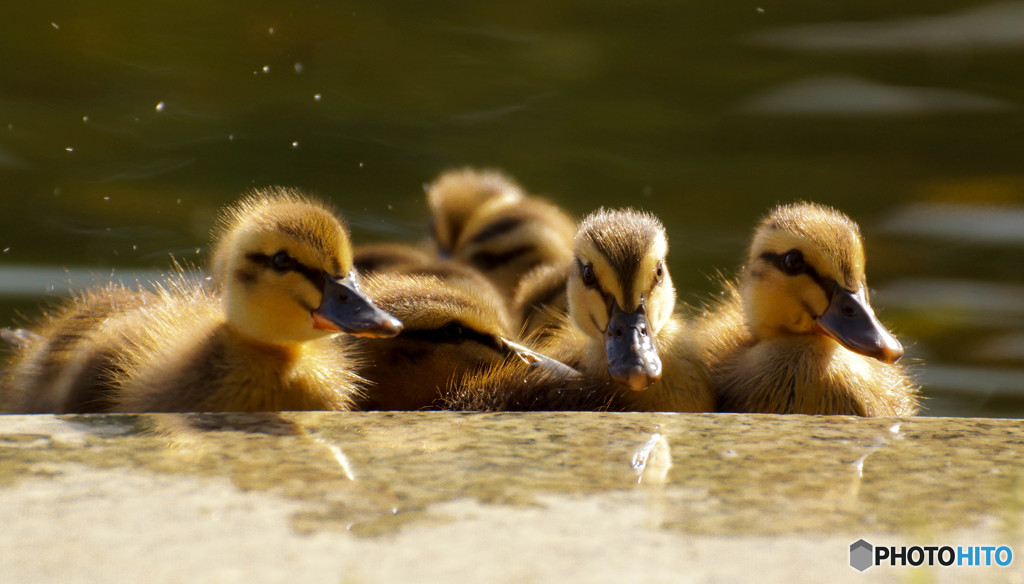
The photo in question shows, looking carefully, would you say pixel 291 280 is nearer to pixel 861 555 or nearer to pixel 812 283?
pixel 812 283

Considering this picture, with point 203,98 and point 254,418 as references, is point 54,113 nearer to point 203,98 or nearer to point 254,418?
point 203,98

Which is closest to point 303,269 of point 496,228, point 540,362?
point 540,362

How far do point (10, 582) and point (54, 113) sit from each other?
6.47m

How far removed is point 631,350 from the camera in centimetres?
335

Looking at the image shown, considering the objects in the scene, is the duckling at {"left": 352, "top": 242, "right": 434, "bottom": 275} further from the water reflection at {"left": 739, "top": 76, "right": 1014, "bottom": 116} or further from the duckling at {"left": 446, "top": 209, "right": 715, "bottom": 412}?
the water reflection at {"left": 739, "top": 76, "right": 1014, "bottom": 116}

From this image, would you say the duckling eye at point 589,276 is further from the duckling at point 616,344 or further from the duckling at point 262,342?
the duckling at point 262,342

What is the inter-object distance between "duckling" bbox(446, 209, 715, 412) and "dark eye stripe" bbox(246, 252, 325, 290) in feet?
1.54

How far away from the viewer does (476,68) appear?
8.66m

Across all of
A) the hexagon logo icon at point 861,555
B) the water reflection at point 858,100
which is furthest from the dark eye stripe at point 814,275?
the water reflection at point 858,100

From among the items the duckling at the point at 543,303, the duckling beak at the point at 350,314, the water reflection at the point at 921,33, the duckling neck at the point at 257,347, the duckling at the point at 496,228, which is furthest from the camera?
the water reflection at the point at 921,33

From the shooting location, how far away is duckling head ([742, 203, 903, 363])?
3582 millimetres

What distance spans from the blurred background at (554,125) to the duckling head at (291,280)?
2.84 meters

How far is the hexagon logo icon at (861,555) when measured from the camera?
6.05 ft

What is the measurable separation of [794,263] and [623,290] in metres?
0.63
